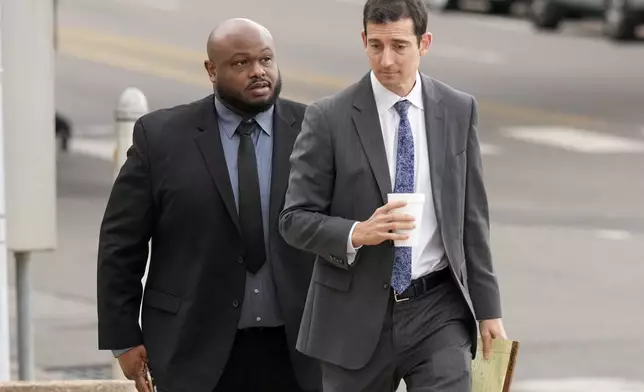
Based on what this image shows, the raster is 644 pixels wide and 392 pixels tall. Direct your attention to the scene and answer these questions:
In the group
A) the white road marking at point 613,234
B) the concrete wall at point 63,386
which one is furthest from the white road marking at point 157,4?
the concrete wall at point 63,386

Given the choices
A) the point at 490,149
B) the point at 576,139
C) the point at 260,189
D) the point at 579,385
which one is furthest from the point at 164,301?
the point at 576,139

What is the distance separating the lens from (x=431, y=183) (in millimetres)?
5383

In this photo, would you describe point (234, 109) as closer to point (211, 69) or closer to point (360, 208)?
point (211, 69)

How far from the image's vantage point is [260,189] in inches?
232

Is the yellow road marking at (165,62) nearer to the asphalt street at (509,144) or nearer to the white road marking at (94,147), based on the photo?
the asphalt street at (509,144)

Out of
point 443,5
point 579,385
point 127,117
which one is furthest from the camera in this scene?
point 443,5

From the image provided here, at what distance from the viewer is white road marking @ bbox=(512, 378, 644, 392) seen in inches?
380

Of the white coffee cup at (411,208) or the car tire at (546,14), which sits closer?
the white coffee cup at (411,208)

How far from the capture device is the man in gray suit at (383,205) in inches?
210

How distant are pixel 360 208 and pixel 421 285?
30 centimetres

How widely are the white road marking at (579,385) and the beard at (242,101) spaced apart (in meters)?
Answer: 4.16

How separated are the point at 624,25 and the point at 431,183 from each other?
74.9 ft

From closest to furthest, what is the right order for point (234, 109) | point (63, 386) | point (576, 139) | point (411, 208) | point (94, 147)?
point (63, 386) < point (411, 208) < point (234, 109) < point (94, 147) < point (576, 139)

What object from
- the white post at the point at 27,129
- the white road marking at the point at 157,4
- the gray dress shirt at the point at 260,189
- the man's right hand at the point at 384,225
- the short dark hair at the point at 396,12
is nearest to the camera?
the man's right hand at the point at 384,225
